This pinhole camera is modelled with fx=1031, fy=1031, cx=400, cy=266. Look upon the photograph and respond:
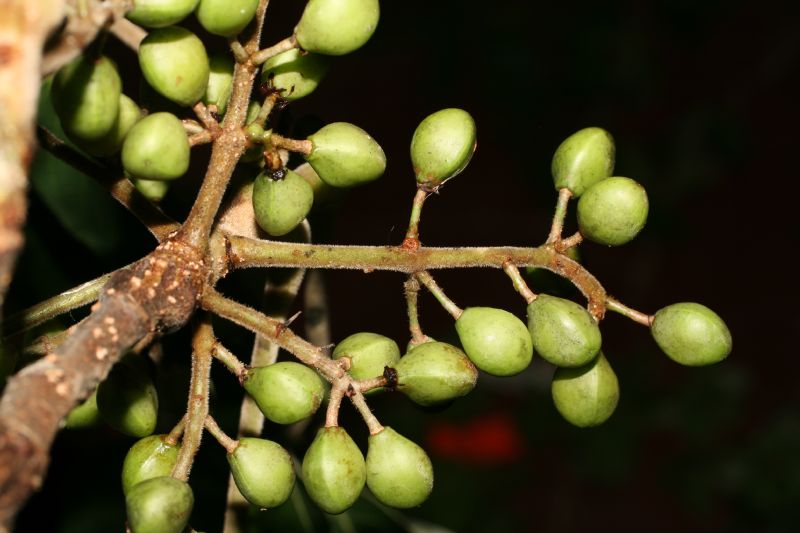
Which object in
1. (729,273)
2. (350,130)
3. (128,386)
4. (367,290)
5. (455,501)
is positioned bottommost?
(128,386)

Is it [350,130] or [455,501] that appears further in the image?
[455,501]

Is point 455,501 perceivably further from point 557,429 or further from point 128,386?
point 128,386

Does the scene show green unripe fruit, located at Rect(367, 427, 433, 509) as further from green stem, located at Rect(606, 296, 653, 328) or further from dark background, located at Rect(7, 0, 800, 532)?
dark background, located at Rect(7, 0, 800, 532)

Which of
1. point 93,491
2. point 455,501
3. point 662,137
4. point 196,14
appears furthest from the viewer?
point 662,137

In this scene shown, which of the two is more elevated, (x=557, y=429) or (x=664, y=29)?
(x=664, y=29)

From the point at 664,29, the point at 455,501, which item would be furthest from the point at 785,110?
the point at 455,501

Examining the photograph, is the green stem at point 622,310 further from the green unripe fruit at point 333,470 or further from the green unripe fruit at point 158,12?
the green unripe fruit at point 158,12

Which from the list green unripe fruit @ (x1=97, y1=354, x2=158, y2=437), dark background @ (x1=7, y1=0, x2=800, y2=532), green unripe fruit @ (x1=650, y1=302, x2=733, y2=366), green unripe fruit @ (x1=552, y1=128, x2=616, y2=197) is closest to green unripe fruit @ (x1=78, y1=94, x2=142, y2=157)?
green unripe fruit @ (x1=97, y1=354, x2=158, y2=437)

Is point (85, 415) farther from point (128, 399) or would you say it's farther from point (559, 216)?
point (559, 216)
